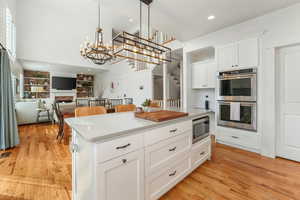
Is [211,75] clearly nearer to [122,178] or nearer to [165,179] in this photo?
[165,179]

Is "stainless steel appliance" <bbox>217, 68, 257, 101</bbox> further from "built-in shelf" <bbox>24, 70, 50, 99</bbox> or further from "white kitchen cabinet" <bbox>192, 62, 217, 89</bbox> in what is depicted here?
"built-in shelf" <bbox>24, 70, 50, 99</bbox>

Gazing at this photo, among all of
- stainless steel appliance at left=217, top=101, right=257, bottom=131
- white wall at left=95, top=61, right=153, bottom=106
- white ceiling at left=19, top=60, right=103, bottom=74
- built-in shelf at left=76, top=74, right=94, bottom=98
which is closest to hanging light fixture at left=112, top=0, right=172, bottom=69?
stainless steel appliance at left=217, top=101, right=257, bottom=131

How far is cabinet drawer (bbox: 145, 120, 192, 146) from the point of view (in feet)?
4.42

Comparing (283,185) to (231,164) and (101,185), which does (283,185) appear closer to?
A: (231,164)

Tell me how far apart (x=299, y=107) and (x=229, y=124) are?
1.15 meters

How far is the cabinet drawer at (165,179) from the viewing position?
4.53ft

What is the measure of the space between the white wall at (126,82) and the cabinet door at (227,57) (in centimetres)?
274

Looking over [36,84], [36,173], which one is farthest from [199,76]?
[36,84]

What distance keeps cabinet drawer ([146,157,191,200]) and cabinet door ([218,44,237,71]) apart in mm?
2337

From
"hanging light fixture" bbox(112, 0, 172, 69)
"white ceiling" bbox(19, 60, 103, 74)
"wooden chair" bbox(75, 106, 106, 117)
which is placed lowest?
"wooden chair" bbox(75, 106, 106, 117)

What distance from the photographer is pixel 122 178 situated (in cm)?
113

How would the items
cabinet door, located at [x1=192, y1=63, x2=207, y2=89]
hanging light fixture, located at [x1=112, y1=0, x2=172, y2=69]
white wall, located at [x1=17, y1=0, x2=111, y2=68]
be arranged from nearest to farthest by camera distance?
hanging light fixture, located at [x1=112, y1=0, x2=172, y2=69]
cabinet door, located at [x1=192, y1=63, x2=207, y2=89]
white wall, located at [x1=17, y1=0, x2=111, y2=68]

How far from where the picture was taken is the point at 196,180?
1856 mm

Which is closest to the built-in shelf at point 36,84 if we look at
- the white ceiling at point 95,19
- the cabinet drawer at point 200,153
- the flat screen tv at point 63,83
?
the flat screen tv at point 63,83
